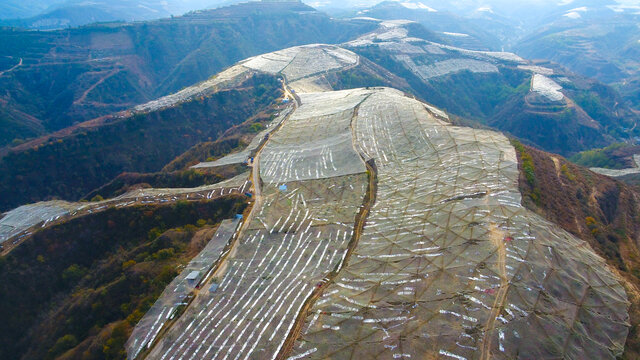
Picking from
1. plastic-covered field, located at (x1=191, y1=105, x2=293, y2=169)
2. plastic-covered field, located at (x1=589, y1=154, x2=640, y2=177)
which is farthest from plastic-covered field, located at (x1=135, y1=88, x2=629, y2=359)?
plastic-covered field, located at (x1=589, y1=154, x2=640, y2=177)

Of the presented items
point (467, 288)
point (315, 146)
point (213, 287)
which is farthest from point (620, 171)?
point (213, 287)

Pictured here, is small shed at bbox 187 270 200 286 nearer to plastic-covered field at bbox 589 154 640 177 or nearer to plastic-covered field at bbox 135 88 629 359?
plastic-covered field at bbox 135 88 629 359

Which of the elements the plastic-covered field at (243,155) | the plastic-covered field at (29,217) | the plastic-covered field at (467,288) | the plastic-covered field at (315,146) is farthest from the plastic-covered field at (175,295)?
the plastic-covered field at (29,217)

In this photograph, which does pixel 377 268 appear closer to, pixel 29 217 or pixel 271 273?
pixel 271 273

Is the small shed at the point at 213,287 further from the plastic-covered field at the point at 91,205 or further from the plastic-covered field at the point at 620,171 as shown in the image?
the plastic-covered field at the point at 620,171

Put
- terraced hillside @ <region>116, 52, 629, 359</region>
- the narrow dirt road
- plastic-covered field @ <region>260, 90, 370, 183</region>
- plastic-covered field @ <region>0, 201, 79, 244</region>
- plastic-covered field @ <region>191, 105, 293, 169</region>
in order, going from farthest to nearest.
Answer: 1. plastic-covered field @ <region>191, 105, 293, 169</region>
2. plastic-covered field @ <region>260, 90, 370, 183</region>
3. plastic-covered field @ <region>0, 201, 79, 244</region>
4. terraced hillside @ <region>116, 52, 629, 359</region>
5. the narrow dirt road

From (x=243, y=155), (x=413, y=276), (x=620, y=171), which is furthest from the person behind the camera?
(x=620, y=171)
